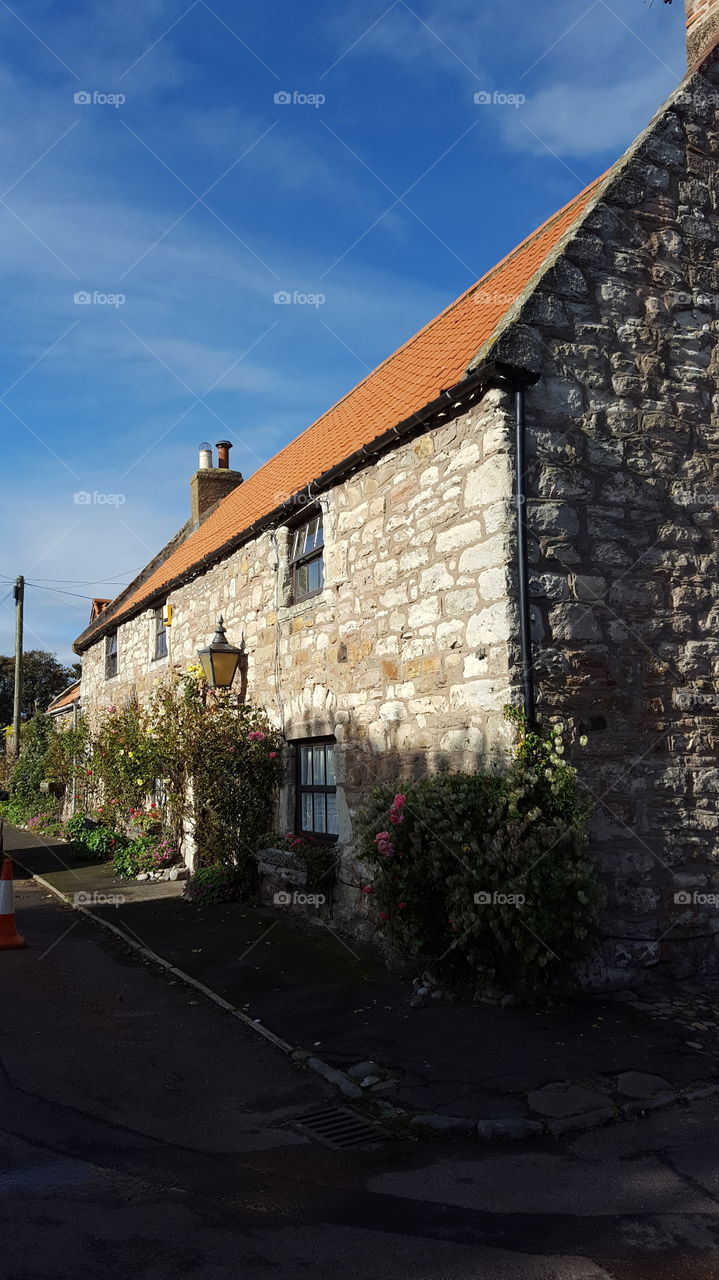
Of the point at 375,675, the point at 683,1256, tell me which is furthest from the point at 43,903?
the point at 683,1256

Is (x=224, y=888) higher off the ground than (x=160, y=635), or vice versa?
(x=160, y=635)

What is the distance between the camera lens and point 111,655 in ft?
60.3

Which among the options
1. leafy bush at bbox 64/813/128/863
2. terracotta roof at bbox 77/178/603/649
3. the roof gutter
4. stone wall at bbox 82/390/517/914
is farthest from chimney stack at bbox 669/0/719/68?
leafy bush at bbox 64/813/128/863

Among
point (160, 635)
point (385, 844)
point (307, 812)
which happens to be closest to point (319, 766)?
point (307, 812)

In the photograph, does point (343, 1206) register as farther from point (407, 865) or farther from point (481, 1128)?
point (407, 865)

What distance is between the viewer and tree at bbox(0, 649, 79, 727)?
143 feet

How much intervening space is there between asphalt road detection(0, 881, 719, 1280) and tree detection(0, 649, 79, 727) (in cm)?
4057

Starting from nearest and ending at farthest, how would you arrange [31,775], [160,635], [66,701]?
1. [160,635]
2. [31,775]
3. [66,701]

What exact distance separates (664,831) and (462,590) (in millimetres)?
2378

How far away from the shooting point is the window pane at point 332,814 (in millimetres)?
8781

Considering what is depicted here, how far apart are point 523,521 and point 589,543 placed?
0.62 m

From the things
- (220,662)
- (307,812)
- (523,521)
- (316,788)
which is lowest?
(307,812)

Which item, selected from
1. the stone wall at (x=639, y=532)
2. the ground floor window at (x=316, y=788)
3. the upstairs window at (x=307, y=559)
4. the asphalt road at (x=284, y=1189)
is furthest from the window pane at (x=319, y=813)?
the asphalt road at (x=284, y=1189)

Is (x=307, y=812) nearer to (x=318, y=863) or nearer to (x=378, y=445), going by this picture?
(x=318, y=863)
